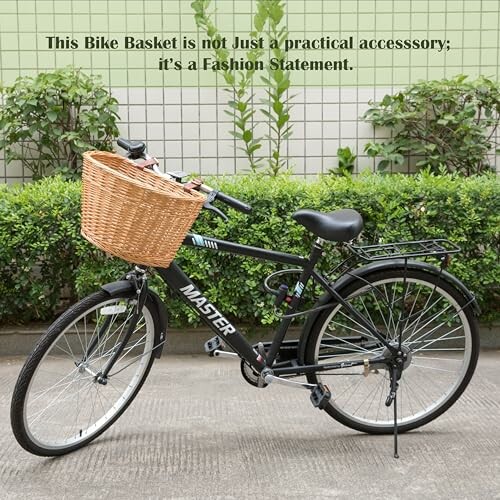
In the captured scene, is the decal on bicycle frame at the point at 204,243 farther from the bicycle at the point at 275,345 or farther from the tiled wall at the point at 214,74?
the tiled wall at the point at 214,74

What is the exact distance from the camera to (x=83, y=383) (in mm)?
3643

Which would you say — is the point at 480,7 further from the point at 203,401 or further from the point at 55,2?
the point at 203,401

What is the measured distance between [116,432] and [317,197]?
2.18m

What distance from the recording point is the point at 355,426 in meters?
3.80

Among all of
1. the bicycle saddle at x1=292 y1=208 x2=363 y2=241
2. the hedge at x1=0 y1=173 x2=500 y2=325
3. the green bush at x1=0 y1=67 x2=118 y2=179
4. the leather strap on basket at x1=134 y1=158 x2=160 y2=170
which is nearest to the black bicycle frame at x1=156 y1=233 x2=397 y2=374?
the bicycle saddle at x1=292 y1=208 x2=363 y2=241

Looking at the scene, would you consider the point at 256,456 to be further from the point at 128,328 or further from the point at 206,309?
the point at 128,328

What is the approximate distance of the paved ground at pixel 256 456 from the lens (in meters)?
3.23

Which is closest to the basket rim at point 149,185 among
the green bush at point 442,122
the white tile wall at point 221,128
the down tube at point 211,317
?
the down tube at point 211,317

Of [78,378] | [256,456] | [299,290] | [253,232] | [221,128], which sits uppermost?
[221,128]

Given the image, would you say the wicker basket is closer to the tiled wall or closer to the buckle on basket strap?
the buckle on basket strap

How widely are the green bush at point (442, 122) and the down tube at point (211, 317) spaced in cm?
350

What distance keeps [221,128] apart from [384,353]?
12.2ft

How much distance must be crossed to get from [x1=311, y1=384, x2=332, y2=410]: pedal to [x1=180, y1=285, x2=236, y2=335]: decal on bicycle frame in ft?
1.64

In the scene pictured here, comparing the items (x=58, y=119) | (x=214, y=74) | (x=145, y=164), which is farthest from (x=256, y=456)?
(x=214, y=74)
